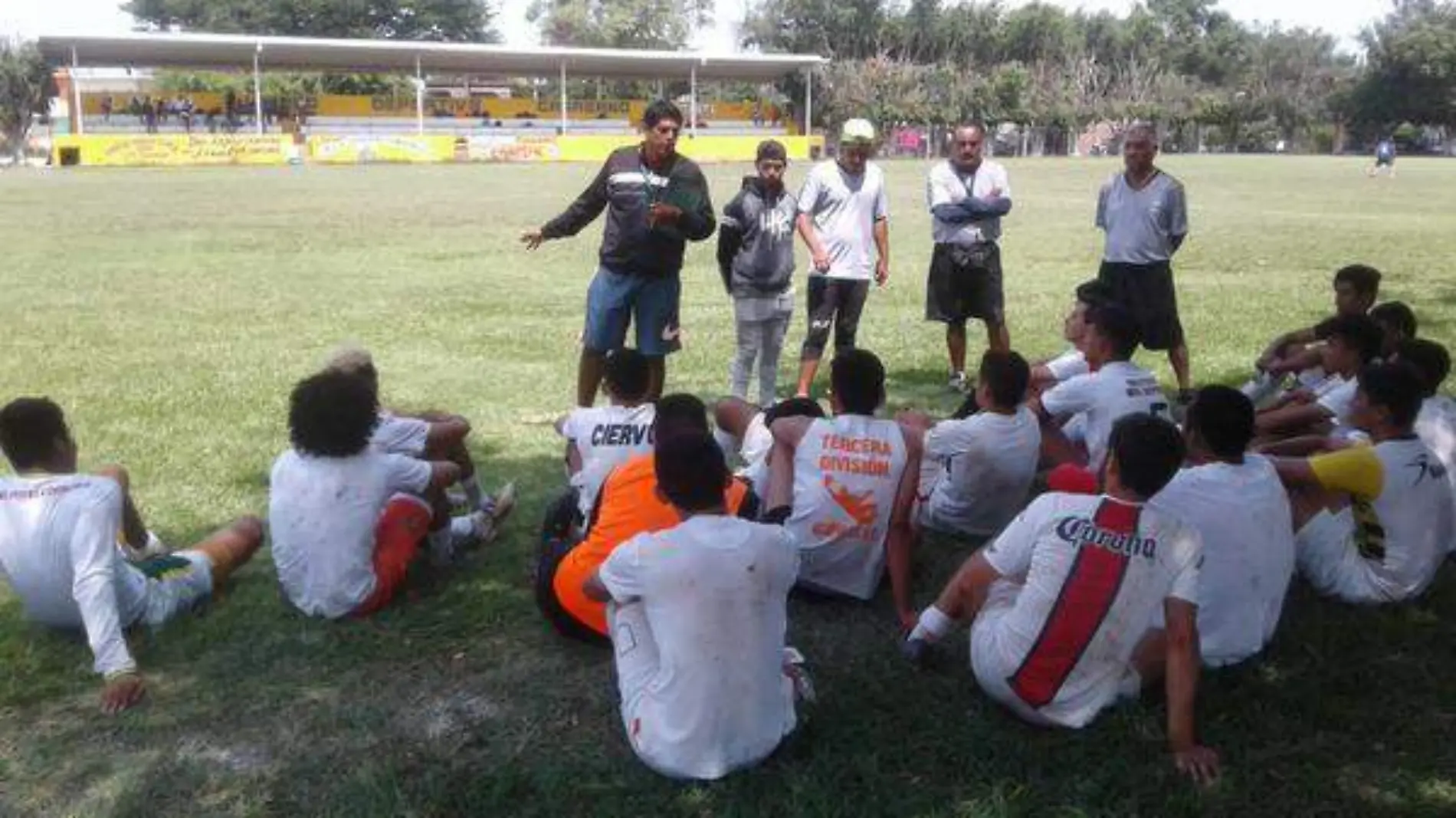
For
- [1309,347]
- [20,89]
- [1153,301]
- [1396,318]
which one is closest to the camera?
[1396,318]

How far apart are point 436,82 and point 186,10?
34.3 meters

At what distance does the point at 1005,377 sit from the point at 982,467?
1.30 feet

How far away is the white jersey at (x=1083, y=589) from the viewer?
3.44m

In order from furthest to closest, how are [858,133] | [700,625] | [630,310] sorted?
[858,133] < [630,310] < [700,625]

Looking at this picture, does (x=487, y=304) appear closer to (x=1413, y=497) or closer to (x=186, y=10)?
(x=1413, y=497)

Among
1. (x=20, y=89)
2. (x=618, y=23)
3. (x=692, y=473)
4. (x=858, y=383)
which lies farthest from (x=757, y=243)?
(x=618, y=23)

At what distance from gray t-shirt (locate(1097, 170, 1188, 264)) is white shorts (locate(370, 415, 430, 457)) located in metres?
4.87

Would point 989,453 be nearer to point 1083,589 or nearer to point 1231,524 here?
point 1231,524

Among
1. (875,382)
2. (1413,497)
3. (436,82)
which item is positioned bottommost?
(1413,497)

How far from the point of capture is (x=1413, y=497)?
4.34 metres

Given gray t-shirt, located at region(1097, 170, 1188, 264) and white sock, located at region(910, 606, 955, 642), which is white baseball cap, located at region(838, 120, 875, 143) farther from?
white sock, located at region(910, 606, 955, 642)

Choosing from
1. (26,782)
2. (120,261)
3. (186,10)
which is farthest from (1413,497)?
(186,10)

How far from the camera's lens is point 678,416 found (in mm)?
4266

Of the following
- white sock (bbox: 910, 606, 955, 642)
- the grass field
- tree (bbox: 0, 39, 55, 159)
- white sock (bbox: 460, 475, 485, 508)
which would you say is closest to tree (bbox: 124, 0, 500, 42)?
tree (bbox: 0, 39, 55, 159)
